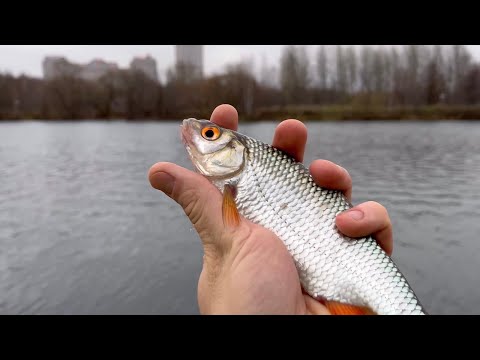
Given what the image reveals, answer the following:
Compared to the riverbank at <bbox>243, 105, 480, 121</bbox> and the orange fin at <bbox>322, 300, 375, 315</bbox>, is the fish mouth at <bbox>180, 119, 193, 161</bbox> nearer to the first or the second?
the orange fin at <bbox>322, 300, 375, 315</bbox>

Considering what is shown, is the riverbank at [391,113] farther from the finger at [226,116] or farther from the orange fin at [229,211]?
the orange fin at [229,211]

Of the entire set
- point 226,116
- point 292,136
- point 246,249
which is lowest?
point 246,249

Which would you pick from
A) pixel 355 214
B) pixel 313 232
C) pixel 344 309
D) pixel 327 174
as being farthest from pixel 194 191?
pixel 344 309

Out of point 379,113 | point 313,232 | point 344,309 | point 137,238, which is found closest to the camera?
point 344,309

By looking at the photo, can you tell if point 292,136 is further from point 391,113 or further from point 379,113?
point 391,113

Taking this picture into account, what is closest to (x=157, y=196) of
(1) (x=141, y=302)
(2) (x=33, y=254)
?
(2) (x=33, y=254)

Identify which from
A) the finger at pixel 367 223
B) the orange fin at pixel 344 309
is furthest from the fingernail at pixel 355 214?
the orange fin at pixel 344 309

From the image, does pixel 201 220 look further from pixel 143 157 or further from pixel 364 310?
pixel 143 157

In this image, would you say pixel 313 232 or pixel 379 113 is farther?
pixel 379 113
